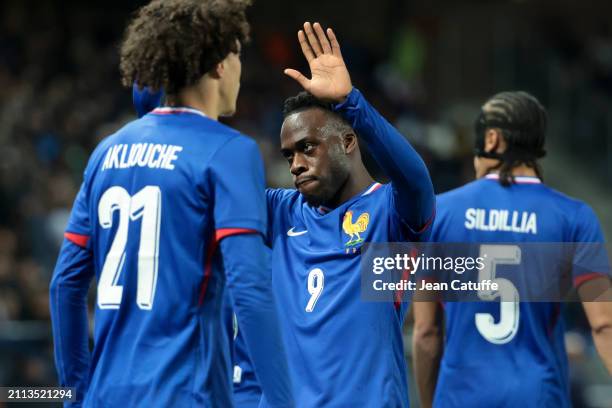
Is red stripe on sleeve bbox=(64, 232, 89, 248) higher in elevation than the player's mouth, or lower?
lower

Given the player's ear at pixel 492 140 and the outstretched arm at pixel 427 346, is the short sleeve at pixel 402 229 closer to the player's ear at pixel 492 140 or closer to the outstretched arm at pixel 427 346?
the outstretched arm at pixel 427 346

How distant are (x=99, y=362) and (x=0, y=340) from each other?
209 inches

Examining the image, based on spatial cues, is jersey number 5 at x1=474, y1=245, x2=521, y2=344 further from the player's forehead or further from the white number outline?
the player's forehead

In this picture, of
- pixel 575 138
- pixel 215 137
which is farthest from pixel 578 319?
pixel 215 137

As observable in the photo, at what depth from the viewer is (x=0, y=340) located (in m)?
→ 8.48

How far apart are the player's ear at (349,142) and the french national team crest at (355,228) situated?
0.93 feet

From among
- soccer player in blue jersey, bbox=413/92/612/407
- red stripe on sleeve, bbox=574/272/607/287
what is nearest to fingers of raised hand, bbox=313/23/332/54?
soccer player in blue jersey, bbox=413/92/612/407

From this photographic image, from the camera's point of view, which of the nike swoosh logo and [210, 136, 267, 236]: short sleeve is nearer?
[210, 136, 267, 236]: short sleeve

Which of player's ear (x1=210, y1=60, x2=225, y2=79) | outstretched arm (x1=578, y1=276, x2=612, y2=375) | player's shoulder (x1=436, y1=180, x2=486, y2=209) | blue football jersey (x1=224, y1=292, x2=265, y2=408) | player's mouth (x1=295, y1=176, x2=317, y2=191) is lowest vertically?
blue football jersey (x1=224, y1=292, x2=265, y2=408)

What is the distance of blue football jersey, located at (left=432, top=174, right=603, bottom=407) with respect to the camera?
5.03 metres

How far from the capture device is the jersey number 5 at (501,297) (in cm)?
508

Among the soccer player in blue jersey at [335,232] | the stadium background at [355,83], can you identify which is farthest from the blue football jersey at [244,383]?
the stadium background at [355,83]

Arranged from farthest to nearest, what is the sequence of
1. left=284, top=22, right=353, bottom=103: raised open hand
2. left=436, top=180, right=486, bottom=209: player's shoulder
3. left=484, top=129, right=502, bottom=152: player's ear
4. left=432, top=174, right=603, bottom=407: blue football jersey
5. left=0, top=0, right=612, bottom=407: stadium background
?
left=0, top=0, right=612, bottom=407: stadium background → left=484, top=129, right=502, bottom=152: player's ear → left=436, top=180, right=486, bottom=209: player's shoulder → left=432, top=174, right=603, bottom=407: blue football jersey → left=284, top=22, right=353, bottom=103: raised open hand

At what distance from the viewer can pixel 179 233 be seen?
3.41 m
